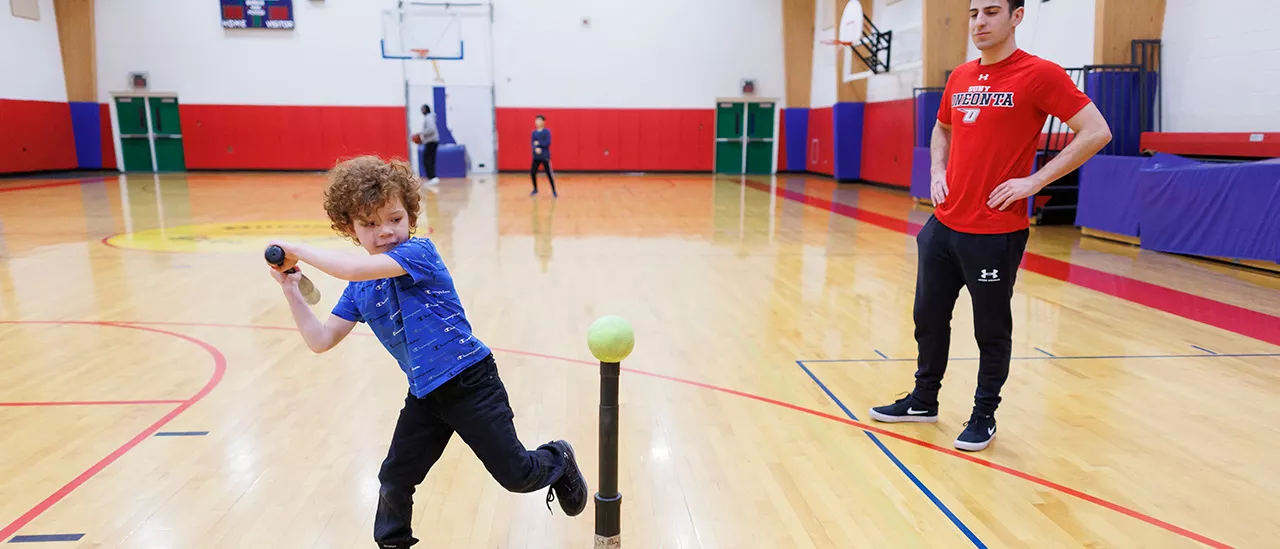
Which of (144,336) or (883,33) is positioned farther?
(883,33)

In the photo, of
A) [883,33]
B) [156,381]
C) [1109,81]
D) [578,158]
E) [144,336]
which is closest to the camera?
[156,381]

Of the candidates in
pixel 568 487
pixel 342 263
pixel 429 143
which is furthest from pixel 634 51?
pixel 342 263

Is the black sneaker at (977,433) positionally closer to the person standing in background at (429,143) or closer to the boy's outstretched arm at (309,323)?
the boy's outstretched arm at (309,323)

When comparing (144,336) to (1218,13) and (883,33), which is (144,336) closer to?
(1218,13)

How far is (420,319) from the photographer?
2129 mm

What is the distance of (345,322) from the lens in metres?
2.19

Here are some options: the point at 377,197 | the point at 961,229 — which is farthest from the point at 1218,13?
the point at 377,197

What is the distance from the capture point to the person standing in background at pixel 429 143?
1689 cm

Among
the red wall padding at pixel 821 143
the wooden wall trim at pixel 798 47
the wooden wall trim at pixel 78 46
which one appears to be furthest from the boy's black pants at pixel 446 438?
the wooden wall trim at pixel 78 46

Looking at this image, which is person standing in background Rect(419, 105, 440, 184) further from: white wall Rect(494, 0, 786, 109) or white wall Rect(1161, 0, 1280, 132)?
white wall Rect(1161, 0, 1280, 132)

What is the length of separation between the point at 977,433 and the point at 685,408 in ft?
4.25

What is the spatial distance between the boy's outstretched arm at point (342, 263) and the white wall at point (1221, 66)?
9.41 m

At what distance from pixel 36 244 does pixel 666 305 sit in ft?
23.7

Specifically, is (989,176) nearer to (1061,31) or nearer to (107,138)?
(1061,31)
